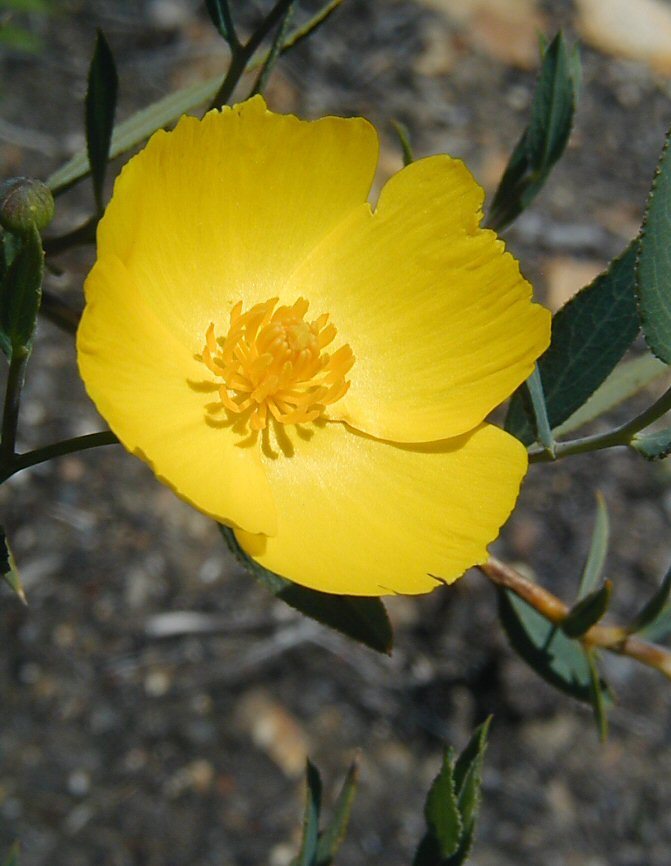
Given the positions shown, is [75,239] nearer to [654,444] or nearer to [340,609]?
[340,609]

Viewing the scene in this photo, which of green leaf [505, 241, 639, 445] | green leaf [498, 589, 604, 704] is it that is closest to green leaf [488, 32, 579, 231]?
green leaf [505, 241, 639, 445]

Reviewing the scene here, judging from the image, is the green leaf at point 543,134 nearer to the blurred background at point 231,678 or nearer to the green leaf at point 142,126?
the green leaf at point 142,126

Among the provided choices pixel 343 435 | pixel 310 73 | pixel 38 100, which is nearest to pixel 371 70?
pixel 310 73

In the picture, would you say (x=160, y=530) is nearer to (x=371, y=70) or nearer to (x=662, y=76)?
(x=371, y=70)

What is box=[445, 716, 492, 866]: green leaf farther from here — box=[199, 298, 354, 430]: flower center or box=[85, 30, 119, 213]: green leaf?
box=[85, 30, 119, 213]: green leaf

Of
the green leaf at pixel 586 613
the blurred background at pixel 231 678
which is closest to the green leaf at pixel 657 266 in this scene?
the green leaf at pixel 586 613
